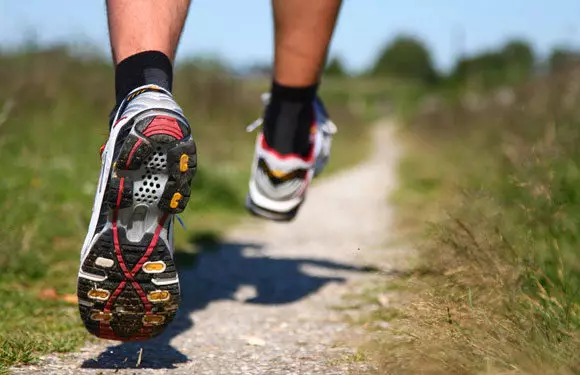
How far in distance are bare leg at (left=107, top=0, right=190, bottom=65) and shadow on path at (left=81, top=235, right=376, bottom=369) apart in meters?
0.66

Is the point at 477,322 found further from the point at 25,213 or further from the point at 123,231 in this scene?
the point at 25,213

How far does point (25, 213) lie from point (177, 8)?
158 cm

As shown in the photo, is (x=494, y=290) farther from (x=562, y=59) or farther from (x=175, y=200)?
(x=562, y=59)

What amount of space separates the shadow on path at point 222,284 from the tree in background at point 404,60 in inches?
2656

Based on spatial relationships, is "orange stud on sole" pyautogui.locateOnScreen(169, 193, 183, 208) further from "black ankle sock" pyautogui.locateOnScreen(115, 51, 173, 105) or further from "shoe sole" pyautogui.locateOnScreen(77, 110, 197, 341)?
"black ankle sock" pyautogui.locateOnScreen(115, 51, 173, 105)

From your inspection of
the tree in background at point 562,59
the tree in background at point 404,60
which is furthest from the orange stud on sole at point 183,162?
the tree in background at point 404,60

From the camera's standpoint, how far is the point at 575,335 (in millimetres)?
1177

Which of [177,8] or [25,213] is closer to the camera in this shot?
[177,8]

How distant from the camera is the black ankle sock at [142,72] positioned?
53.7 inches

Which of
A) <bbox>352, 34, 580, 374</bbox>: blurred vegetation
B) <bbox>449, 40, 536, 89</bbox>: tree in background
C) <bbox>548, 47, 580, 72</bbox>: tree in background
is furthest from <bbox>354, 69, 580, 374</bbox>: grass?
<bbox>449, 40, 536, 89</bbox>: tree in background

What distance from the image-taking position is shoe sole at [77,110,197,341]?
1.22 metres

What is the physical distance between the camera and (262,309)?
2090mm

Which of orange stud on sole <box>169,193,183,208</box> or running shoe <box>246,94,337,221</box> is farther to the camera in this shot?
running shoe <box>246,94,337,221</box>

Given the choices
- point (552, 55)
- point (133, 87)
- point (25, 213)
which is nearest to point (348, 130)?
point (552, 55)
